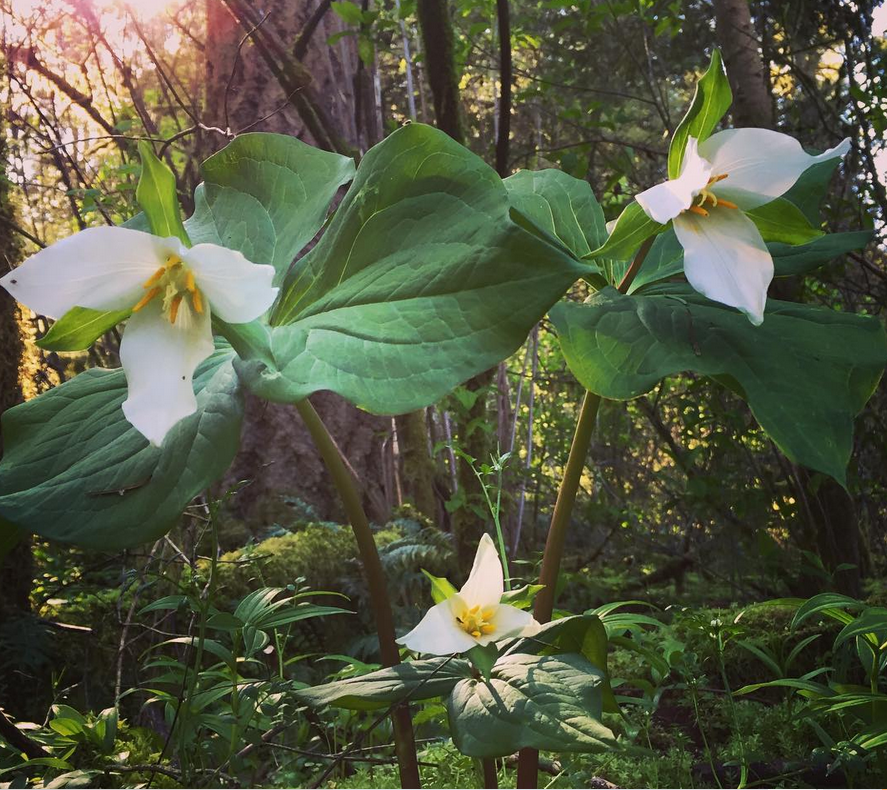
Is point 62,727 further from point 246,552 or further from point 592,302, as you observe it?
point 246,552

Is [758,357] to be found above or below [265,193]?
below

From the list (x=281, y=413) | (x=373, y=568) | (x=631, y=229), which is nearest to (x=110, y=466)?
(x=373, y=568)

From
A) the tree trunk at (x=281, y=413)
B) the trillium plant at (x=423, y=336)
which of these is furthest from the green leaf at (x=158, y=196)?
the tree trunk at (x=281, y=413)

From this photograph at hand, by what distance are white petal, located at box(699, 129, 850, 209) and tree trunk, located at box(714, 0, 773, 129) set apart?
1.42 meters

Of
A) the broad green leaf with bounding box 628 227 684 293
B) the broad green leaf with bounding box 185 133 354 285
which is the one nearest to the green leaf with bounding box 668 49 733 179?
the broad green leaf with bounding box 628 227 684 293

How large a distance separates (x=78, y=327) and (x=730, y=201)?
54 centimetres

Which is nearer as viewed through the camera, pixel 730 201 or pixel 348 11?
pixel 730 201

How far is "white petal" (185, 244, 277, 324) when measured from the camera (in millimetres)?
448

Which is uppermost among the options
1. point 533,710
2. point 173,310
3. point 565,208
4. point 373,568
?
point 565,208

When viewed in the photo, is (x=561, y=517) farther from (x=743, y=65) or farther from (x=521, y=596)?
(x=743, y=65)

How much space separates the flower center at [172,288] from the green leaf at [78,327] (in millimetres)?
44

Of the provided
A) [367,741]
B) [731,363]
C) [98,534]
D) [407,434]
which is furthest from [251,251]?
[407,434]

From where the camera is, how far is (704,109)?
53cm

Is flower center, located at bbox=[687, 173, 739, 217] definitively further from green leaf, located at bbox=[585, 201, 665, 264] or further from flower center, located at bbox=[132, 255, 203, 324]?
flower center, located at bbox=[132, 255, 203, 324]
